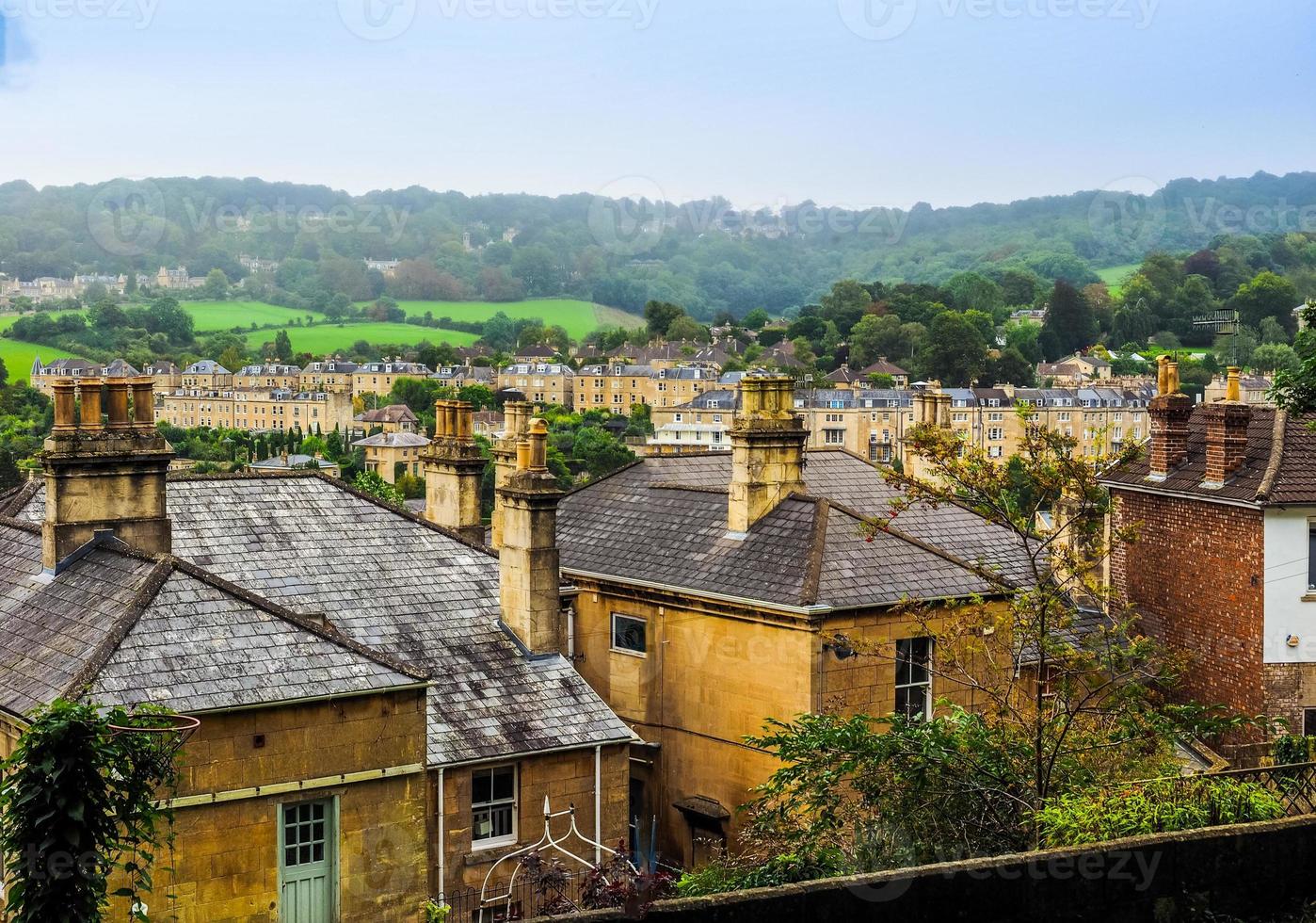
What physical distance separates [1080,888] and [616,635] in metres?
13.2

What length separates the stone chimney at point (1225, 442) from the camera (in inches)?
1068

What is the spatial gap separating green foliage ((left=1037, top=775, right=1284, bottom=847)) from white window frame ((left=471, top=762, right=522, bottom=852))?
24.0ft

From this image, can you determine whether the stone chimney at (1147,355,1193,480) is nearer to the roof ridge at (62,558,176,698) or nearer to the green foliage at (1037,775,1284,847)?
the green foliage at (1037,775,1284,847)

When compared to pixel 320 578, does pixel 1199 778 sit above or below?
below

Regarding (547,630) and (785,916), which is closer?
(785,916)

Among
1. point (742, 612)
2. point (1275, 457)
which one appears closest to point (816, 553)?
point (742, 612)

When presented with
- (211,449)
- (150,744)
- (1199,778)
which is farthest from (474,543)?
(211,449)

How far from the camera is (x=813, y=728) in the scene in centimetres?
1842

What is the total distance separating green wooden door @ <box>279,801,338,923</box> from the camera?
54.9ft

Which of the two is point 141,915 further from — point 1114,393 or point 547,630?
point 1114,393

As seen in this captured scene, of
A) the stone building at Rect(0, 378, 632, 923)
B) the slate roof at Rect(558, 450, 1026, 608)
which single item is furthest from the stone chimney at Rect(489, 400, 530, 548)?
the stone building at Rect(0, 378, 632, 923)

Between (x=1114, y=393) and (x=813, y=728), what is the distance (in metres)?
171

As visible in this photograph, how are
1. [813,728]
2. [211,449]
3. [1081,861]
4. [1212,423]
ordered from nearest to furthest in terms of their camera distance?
[1081,861] < [813,728] < [1212,423] < [211,449]

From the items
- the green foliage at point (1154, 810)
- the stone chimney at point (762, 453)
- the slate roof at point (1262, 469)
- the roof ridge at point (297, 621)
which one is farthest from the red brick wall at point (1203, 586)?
the roof ridge at point (297, 621)
